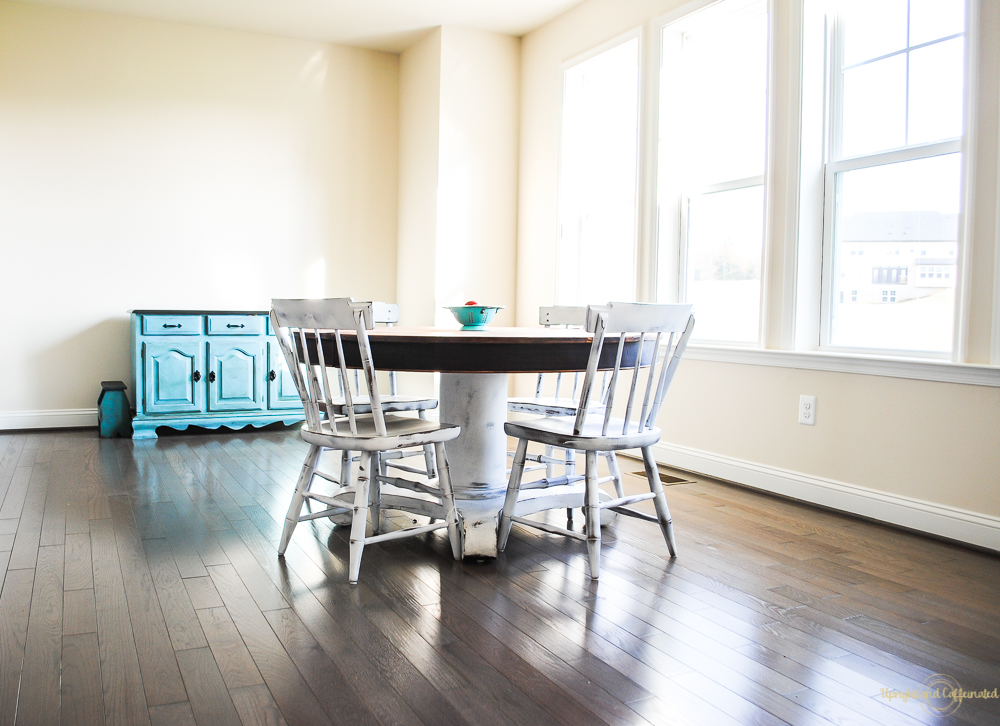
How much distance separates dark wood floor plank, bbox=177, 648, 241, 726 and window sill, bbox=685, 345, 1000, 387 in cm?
252

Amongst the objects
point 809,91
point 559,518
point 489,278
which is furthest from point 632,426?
point 489,278

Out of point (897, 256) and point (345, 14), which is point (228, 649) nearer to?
point (897, 256)

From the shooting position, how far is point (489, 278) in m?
5.35

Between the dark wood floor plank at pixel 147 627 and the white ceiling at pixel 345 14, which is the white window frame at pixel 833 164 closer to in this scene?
the white ceiling at pixel 345 14

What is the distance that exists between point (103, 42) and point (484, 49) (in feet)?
8.16

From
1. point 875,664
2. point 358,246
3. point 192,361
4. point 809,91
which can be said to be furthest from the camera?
point 358,246

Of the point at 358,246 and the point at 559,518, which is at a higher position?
the point at 358,246

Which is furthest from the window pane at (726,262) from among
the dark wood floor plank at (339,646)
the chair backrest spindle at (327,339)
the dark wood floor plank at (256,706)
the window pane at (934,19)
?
the dark wood floor plank at (256,706)

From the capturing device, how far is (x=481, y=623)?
186 cm

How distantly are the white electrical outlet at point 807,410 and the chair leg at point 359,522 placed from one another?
1975 millimetres

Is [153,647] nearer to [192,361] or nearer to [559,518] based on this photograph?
[559,518]

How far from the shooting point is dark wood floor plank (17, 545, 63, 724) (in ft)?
4.74

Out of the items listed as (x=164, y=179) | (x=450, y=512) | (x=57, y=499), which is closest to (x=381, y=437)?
(x=450, y=512)

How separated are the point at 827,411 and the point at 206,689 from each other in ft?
8.43
